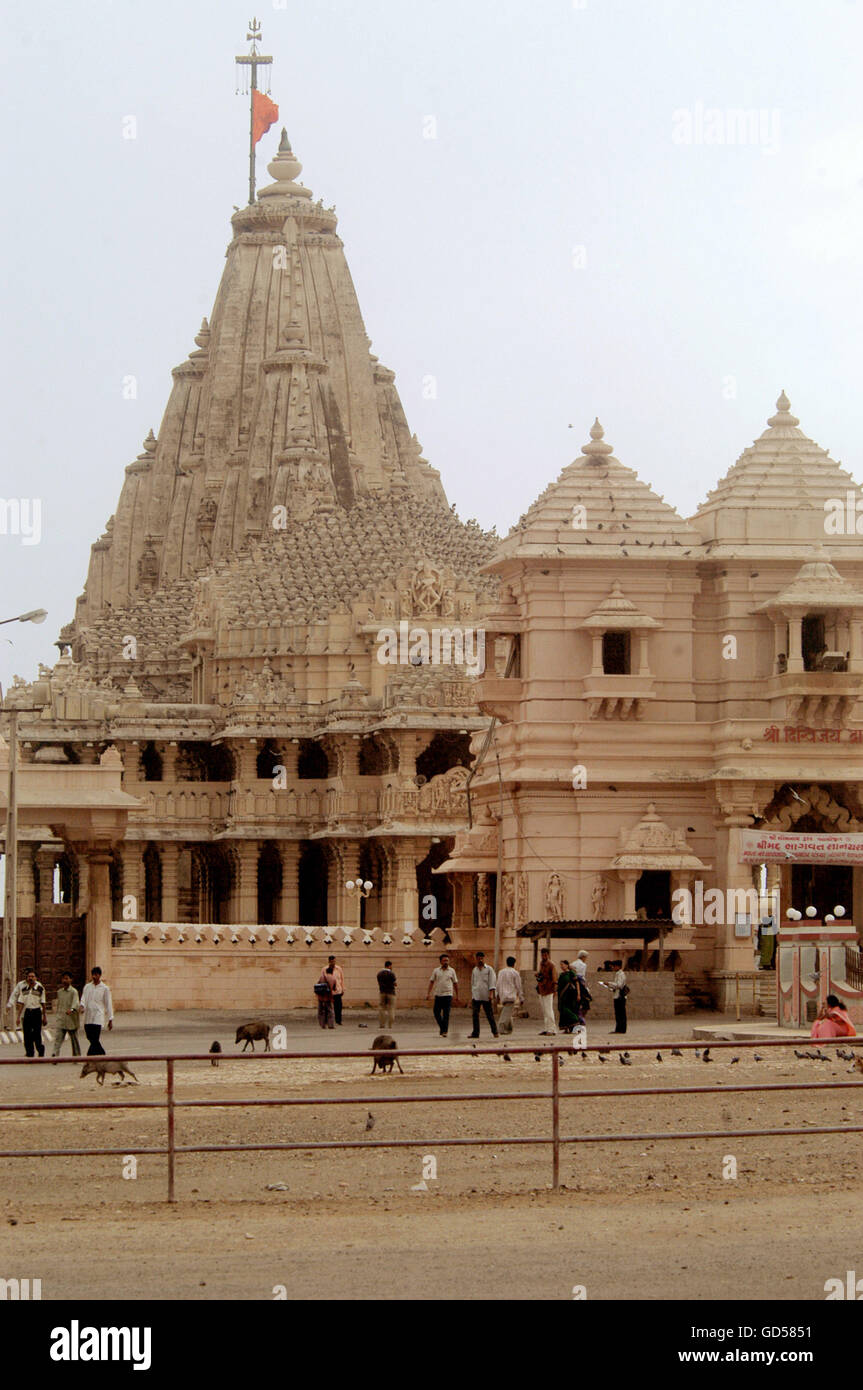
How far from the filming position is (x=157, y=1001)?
55.0m

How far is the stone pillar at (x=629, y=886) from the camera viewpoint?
166 feet

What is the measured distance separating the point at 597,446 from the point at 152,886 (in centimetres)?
3962

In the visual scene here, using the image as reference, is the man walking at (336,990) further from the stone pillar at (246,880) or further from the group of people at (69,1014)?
the stone pillar at (246,880)

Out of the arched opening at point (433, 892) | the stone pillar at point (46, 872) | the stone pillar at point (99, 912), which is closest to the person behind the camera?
the stone pillar at point (99, 912)

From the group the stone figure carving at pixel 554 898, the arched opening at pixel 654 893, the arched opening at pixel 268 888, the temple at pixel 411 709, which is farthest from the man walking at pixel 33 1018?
the arched opening at pixel 268 888

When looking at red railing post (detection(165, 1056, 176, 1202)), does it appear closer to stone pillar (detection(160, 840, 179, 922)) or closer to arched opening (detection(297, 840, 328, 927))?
stone pillar (detection(160, 840, 179, 922))

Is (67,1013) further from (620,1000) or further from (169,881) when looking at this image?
(169,881)

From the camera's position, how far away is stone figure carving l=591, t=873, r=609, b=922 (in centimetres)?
5100

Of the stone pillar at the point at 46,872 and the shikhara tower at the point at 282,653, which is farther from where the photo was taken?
the stone pillar at the point at 46,872

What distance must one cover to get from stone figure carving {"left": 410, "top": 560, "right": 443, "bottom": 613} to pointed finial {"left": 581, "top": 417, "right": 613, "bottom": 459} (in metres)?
30.2

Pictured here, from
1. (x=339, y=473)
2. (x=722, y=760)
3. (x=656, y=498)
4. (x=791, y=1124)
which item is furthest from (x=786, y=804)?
(x=339, y=473)

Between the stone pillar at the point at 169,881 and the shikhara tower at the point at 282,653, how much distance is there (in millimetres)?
90

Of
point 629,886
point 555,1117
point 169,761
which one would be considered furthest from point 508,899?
point 169,761
